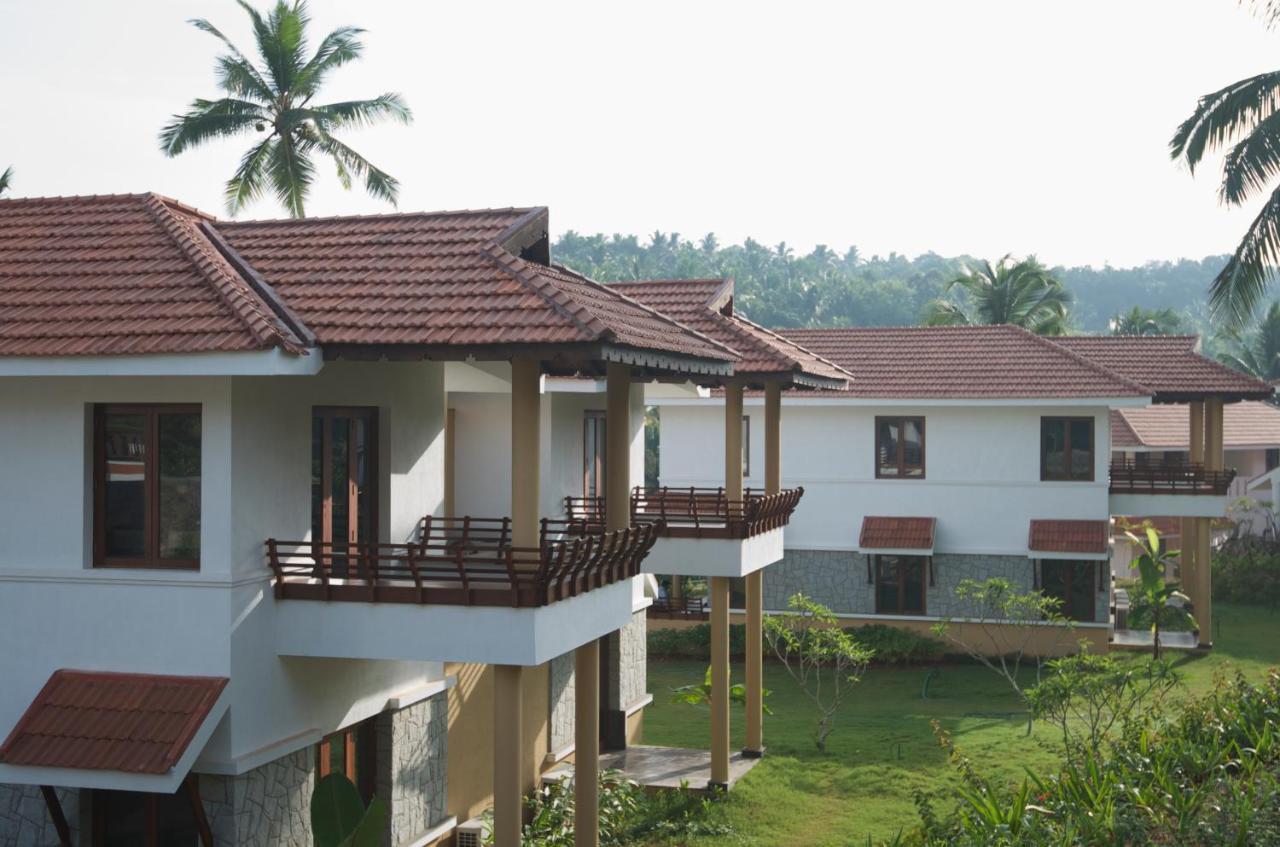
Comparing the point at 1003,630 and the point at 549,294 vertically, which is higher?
the point at 549,294

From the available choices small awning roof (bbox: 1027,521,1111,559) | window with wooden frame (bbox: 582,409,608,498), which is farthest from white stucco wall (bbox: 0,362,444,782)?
small awning roof (bbox: 1027,521,1111,559)

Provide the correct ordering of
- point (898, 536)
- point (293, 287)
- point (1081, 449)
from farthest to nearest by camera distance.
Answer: point (898, 536)
point (1081, 449)
point (293, 287)

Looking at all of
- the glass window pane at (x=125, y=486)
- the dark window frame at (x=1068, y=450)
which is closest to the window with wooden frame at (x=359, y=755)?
the glass window pane at (x=125, y=486)

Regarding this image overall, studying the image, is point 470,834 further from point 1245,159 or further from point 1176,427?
point 1176,427

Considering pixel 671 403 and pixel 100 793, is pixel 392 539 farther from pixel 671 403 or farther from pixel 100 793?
pixel 671 403

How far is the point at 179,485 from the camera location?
1337cm

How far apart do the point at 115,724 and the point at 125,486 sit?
2.22m

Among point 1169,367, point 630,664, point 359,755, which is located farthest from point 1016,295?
point 359,755

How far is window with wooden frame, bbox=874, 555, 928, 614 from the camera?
33625mm

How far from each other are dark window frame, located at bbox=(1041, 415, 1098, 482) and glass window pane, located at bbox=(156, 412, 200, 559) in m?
23.4

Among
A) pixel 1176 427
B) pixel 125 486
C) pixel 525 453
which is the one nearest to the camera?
pixel 525 453

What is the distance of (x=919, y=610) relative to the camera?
33531mm

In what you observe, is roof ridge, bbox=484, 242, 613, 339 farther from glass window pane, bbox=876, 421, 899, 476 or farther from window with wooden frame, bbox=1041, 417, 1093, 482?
window with wooden frame, bbox=1041, 417, 1093, 482

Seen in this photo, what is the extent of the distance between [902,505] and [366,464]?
20276mm
